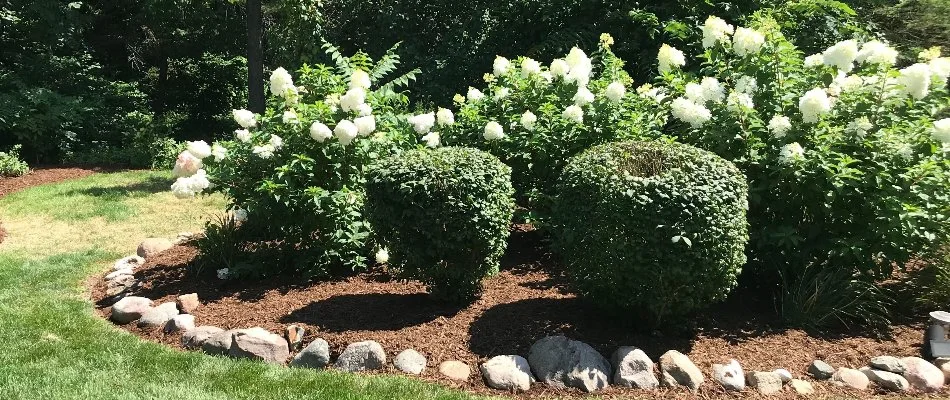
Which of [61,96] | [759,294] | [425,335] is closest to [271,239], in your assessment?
[425,335]

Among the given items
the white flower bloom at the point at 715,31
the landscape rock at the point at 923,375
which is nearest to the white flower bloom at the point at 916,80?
the white flower bloom at the point at 715,31

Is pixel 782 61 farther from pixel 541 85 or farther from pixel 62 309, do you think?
pixel 62 309

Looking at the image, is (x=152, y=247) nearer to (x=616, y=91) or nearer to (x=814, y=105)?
(x=616, y=91)

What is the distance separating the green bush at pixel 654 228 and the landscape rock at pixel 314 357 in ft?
5.38

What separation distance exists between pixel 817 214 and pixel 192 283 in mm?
4887

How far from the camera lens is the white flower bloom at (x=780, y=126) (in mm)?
4883

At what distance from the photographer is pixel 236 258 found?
6.17m

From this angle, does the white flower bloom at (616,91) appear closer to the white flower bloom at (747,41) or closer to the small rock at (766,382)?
the white flower bloom at (747,41)

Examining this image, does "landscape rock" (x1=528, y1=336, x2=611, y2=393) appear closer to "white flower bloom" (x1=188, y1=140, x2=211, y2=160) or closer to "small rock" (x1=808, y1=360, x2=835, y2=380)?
"small rock" (x1=808, y1=360, x2=835, y2=380)

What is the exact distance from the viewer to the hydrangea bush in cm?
477

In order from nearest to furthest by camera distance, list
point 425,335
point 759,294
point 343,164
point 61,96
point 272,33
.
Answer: point 425,335
point 759,294
point 343,164
point 272,33
point 61,96

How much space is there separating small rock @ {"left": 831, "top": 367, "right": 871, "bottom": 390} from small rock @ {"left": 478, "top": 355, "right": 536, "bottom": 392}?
180cm

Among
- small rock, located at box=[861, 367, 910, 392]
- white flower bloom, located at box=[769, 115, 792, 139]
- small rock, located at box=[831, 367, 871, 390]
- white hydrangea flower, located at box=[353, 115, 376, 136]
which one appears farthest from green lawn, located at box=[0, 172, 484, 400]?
white flower bloom, located at box=[769, 115, 792, 139]

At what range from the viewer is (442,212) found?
15.4 ft
